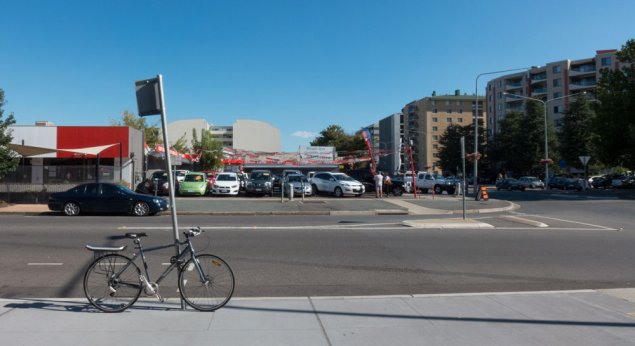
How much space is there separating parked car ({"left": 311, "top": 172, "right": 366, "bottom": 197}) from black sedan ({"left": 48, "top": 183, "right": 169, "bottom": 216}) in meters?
13.8

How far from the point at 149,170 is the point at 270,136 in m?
77.2

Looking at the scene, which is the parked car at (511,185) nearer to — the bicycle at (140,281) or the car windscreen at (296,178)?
the car windscreen at (296,178)

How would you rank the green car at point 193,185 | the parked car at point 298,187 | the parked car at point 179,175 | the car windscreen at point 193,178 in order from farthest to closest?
the parked car at point 179,175 < the car windscreen at point 193,178 < the parked car at point 298,187 < the green car at point 193,185

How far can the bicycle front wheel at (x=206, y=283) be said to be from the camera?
5602 mm

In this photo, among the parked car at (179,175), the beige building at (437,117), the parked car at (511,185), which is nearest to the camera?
the parked car at (179,175)

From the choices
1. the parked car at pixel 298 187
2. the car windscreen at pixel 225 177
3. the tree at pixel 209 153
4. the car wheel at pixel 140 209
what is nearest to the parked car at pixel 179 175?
the car windscreen at pixel 225 177

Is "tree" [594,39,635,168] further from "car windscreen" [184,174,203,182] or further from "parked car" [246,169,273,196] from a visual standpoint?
"car windscreen" [184,174,203,182]

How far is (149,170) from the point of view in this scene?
38375 millimetres

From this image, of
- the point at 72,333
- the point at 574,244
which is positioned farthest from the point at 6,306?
the point at 574,244

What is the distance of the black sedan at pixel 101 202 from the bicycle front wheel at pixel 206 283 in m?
13.9

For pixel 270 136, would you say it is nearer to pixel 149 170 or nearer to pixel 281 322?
pixel 149 170

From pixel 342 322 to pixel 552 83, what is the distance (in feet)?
332

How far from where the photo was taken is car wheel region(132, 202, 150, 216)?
734 inches

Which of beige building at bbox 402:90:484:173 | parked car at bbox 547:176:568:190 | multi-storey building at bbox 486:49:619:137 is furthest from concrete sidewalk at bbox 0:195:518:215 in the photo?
beige building at bbox 402:90:484:173
